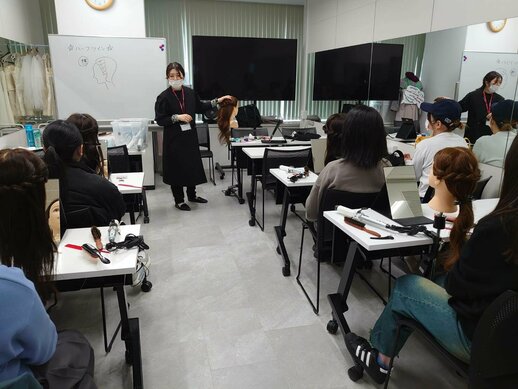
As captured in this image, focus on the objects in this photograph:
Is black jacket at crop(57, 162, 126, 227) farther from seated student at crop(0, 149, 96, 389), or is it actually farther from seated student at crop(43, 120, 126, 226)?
seated student at crop(0, 149, 96, 389)

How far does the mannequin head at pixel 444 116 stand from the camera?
2754 mm

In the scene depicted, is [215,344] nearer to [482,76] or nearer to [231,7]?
[482,76]

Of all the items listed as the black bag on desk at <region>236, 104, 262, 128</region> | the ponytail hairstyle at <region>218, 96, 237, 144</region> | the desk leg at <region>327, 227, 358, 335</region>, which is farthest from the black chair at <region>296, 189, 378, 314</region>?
the black bag on desk at <region>236, 104, 262, 128</region>

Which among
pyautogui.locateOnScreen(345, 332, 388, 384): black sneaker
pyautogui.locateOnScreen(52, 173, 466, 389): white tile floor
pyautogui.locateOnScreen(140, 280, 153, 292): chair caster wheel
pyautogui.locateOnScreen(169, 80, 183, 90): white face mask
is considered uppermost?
pyautogui.locateOnScreen(169, 80, 183, 90): white face mask

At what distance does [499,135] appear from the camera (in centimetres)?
288

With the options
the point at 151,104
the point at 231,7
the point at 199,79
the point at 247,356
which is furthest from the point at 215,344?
the point at 231,7

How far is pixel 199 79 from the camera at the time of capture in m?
5.82

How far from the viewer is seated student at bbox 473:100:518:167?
2.78m

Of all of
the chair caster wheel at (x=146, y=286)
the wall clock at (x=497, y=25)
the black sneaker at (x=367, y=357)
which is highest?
the wall clock at (x=497, y=25)

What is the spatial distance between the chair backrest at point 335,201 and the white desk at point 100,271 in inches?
40.9

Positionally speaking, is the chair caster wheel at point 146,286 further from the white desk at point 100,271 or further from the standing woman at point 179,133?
the standing woman at point 179,133

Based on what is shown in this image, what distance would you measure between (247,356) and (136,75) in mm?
4333

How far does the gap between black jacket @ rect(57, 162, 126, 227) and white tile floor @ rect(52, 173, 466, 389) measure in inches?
28.3

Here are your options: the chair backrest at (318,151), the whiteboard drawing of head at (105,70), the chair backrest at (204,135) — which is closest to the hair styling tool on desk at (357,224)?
the chair backrest at (318,151)
